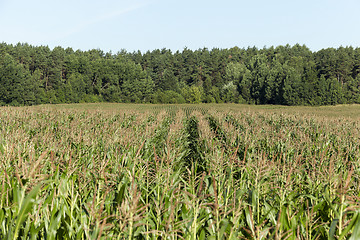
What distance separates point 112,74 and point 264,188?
Result: 10413cm

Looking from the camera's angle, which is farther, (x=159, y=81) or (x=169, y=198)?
(x=159, y=81)

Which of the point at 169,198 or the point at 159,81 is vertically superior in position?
the point at 159,81

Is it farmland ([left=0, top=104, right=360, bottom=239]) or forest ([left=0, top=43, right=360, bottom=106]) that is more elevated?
forest ([left=0, top=43, right=360, bottom=106])

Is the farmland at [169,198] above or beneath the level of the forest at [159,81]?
beneath

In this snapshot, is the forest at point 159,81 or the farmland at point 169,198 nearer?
the farmland at point 169,198

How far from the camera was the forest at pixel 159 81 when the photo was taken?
Answer: 3167 inches

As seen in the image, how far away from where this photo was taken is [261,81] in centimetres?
9700

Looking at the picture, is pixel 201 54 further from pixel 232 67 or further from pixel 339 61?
pixel 339 61

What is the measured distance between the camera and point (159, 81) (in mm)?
121500

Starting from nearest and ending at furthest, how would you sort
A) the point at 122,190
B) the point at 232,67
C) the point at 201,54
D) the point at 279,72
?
1. the point at 122,190
2. the point at 279,72
3. the point at 232,67
4. the point at 201,54

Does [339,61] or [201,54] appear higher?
[201,54]

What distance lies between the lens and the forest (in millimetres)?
80438

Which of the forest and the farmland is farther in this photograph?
the forest

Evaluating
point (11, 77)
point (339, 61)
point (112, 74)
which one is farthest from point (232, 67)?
point (11, 77)
